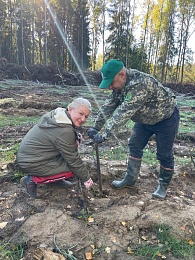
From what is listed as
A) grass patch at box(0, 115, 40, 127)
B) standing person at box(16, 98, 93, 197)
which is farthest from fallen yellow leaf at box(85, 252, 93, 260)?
grass patch at box(0, 115, 40, 127)

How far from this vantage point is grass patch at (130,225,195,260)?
2246mm

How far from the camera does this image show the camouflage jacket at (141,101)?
263 cm

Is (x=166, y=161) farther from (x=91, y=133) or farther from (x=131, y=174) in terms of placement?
(x=91, y=133)

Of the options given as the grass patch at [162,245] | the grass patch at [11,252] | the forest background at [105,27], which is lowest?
the grass patch at [162,245]

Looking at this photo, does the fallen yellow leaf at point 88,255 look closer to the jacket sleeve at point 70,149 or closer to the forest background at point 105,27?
the jacket sleeve at point 70,149

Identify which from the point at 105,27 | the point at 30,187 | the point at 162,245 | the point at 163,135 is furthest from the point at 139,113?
the point at 105,27

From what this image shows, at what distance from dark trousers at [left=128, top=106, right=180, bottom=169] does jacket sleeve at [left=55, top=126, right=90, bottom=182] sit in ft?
3.14

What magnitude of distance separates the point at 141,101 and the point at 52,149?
1.13 m

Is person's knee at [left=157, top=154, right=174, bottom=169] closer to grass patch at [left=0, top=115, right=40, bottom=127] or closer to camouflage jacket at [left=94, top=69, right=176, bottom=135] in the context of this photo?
camouflage jacket at [left=94, top=69, right=176, bottom=135]

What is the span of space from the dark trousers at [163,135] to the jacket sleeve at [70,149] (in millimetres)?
958

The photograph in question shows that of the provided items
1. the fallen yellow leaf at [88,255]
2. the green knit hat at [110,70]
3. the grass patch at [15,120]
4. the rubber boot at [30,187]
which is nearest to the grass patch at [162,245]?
the fallen yellow leaf at [88,255]

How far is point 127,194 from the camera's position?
3328mm

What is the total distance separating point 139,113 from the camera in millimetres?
2875

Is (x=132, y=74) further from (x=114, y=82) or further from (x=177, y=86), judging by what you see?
(x=177, y=86)
